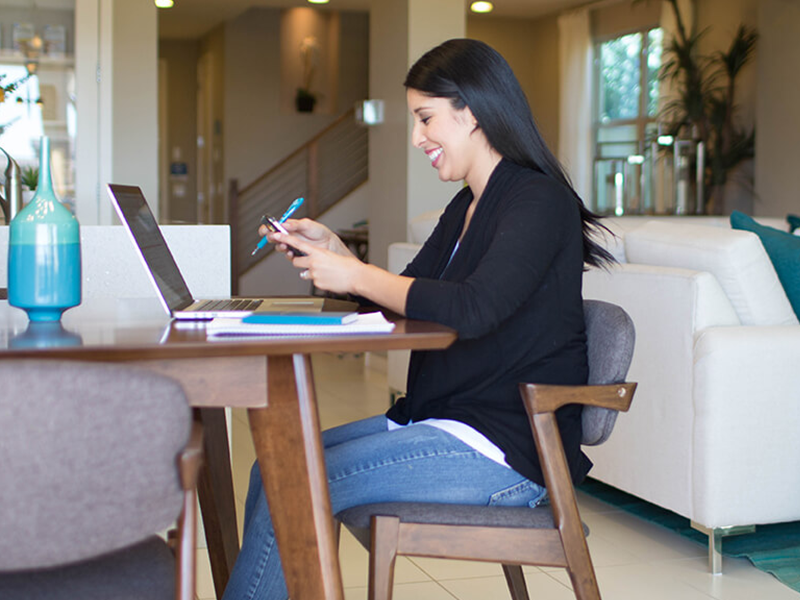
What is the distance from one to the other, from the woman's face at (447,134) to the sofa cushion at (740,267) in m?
1.25

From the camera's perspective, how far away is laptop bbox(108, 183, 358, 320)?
1.60m

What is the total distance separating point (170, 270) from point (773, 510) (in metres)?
1.81

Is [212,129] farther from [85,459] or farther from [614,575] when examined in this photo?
[85,459]

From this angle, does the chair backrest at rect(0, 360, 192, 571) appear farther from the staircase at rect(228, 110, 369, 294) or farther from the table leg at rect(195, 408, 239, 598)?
the staircase at rect(228, 110, 369, 294)

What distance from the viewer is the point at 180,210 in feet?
39.3

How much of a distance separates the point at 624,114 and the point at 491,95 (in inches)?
332

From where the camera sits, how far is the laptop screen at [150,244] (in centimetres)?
160

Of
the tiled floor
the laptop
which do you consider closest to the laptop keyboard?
the laptop

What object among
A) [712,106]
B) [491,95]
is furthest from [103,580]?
[712,106]

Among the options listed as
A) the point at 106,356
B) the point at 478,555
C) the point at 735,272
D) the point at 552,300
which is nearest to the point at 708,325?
the point at 735,272

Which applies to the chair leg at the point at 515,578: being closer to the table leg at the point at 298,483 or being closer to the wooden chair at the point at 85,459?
the table leg at the point at 298,483

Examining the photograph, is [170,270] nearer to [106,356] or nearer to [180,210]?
[106,356]

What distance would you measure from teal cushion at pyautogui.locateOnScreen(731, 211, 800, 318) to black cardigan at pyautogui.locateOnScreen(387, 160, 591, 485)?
144 centimetres

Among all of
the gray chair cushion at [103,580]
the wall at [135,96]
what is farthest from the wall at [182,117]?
the gray chair cushion at [103,580]
